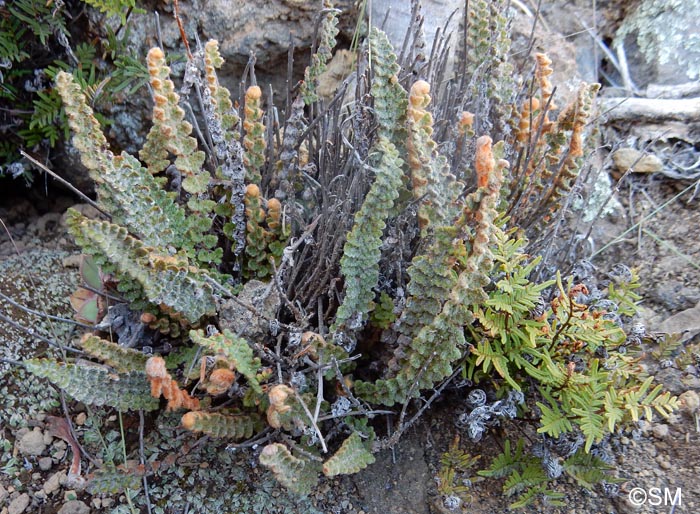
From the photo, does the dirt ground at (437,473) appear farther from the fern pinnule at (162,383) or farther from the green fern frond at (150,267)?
the green fern frond at (150,267)

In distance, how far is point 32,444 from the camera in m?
1.40

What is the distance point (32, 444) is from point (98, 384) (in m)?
0.29

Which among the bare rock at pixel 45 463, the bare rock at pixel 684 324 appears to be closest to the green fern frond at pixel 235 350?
the bare rock at pixel 45 463

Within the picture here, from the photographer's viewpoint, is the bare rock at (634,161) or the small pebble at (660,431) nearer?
the small pebble at (660,431)

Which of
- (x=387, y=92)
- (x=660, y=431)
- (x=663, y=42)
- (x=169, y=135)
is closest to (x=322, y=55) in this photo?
(x=387, y=92)

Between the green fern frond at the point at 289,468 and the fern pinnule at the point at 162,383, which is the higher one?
the fern pinnule at the point at 162,383

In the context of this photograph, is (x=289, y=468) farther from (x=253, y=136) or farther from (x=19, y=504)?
(x=253, y=136)

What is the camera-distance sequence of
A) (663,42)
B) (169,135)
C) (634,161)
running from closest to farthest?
(169,135) → (634,161) → (663,42)

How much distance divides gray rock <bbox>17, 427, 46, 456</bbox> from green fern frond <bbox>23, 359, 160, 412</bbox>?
0.22 metres

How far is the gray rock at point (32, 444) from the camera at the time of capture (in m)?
1.39

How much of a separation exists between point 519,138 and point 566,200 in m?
0.23

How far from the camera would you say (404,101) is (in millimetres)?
1422

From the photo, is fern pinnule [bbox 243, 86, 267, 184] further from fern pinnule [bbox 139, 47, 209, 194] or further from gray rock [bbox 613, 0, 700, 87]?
gray rock [bbox 613, 0, 700, 87]

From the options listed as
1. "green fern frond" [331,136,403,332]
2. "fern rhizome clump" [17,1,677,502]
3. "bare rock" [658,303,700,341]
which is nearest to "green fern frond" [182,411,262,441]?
"fern rhizome clump" [17,1,677,502]
